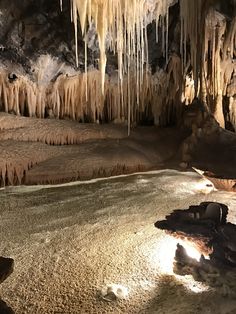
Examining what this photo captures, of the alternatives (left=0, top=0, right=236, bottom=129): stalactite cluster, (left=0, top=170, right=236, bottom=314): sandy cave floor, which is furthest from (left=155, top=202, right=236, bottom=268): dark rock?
(left=0, top=0, right=236, bottom=129): stalactite cluster

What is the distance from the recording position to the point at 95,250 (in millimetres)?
3127

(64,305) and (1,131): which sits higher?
(1,131)

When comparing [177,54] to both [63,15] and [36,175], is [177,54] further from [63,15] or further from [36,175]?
[36,175]

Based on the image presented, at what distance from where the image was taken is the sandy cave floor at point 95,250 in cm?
234

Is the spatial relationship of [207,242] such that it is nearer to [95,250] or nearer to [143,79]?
[95,250]

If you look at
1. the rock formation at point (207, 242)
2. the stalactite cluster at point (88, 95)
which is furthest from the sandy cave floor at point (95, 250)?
the stalactite cluster at point (88, 95)

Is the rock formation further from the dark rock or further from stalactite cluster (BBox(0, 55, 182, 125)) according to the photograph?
stalactite cluster (BBox(0, 55, 182, 125))

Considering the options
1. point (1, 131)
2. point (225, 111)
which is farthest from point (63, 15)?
point (225, 111)

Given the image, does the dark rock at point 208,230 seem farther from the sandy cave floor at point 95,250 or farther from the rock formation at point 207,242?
the sandy cave floor at point 95,250

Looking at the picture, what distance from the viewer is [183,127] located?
833 cm

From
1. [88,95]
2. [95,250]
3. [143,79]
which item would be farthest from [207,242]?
[143,79]

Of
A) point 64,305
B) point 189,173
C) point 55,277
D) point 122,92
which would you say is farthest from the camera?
point 122,92

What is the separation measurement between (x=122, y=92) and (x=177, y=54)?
178 cm

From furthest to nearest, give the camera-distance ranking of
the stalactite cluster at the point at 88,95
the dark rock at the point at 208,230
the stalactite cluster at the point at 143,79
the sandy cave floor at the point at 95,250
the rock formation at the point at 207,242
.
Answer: the stalactite cluster at the point at 88,95 < the stalactite cluster at the point at 143,79 < the dark rock at the point at 208,230 < the rock formation at the point at 207,242 < the sandy cave floor at the point at 95,250
